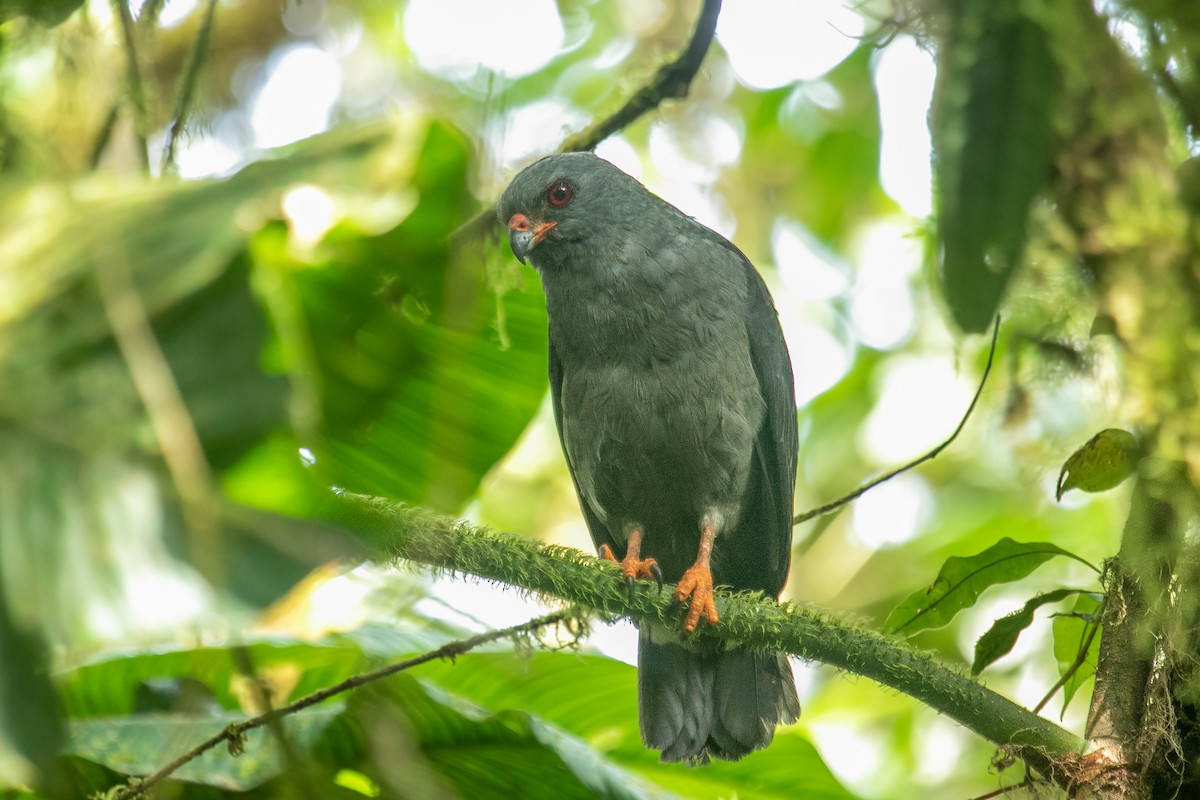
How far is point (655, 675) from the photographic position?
4.48m

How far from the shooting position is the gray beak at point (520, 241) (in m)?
4.79

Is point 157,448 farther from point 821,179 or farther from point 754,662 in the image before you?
point 821,179

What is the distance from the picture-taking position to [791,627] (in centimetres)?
310

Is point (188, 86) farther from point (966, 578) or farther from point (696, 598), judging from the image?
point (966, 578)

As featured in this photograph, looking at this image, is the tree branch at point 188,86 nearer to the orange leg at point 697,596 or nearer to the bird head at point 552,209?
the bird head at point 552,209

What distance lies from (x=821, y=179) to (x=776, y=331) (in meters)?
4.54

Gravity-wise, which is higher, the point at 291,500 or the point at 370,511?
the point at 370,511

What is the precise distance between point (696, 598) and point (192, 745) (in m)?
1.75

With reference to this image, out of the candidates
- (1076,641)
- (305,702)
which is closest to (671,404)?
(1076,641)

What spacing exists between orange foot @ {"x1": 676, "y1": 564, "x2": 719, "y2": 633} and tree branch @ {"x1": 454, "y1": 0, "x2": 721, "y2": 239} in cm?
154

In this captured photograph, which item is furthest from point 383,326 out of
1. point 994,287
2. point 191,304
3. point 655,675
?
point 994,287

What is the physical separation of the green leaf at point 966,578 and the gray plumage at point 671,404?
1057 mm

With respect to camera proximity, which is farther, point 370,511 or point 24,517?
point 370,511

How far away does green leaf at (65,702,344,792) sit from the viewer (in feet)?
10.8
